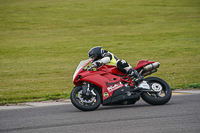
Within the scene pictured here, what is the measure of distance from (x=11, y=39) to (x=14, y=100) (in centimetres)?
2764

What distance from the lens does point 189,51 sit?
24906mm

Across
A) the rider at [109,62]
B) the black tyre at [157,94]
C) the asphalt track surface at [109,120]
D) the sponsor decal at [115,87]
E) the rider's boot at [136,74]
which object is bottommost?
the asphalt track surface at [109,120]

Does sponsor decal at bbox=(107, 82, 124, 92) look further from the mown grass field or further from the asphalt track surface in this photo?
the mown grass field

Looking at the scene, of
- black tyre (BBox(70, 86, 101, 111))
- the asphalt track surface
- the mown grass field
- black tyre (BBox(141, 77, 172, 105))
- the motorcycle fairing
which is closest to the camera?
the asphalt track surface

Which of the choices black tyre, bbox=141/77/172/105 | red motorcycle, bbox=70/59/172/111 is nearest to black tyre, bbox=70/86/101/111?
red motorcycle, bbox=70/59/172/111

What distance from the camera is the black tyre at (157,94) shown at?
26.0ft

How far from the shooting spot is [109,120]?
646cm

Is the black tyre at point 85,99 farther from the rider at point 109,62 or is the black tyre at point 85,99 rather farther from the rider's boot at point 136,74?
the rider's boot at point 136,74

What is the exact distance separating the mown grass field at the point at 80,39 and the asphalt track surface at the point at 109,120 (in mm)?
3288

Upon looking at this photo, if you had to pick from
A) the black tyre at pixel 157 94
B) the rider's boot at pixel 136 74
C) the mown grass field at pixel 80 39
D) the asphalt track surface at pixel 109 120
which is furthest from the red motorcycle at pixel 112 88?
the mown grass field at pixel 80 39

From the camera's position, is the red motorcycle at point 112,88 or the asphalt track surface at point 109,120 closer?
the asphalt track surface at point 109,120

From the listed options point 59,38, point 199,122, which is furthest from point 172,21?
point 199,122

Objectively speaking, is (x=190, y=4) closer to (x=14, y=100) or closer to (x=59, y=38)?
(x=59, y=38)

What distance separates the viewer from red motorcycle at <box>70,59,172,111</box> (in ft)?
25.0
